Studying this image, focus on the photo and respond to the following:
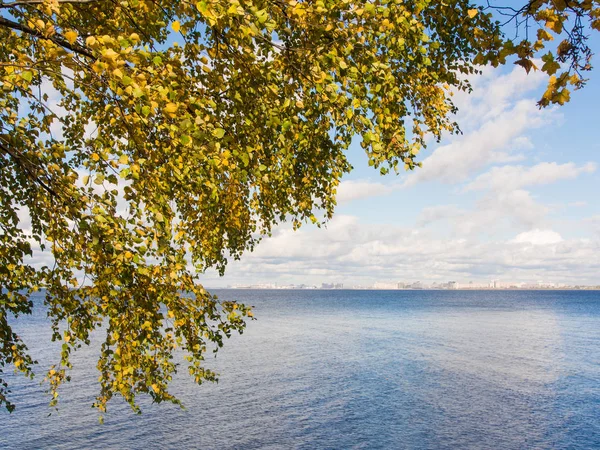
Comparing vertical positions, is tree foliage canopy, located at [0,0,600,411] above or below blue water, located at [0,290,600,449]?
above

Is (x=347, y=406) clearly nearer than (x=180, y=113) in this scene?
No

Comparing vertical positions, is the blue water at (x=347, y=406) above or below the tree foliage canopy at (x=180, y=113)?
below

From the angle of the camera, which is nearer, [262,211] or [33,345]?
[262,211]

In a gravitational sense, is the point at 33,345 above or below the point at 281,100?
below

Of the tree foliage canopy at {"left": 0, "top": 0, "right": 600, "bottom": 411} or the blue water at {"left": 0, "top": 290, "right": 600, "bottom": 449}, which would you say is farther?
the blue water at {"left": 0, "top": 290, "right": 600, "bottom": 449}

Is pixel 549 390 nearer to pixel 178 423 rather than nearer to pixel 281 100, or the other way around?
pixel 178 423

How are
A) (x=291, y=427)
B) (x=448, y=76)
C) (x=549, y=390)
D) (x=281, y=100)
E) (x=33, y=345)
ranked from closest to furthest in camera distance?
(x=281, y=100) < (x=448, y=76) < (x=291, y=427) < (x=549, y=390) < (x=33, y=345)

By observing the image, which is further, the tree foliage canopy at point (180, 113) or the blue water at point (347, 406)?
the blue water at point (347, 406)

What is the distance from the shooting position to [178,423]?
68.9 ft

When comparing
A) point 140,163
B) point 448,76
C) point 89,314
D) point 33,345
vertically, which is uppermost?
point 448,76

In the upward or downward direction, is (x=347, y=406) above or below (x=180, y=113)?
below

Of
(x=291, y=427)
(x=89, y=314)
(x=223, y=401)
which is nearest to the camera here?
(x=89, y=314)

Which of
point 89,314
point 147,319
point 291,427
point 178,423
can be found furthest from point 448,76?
point 178,423

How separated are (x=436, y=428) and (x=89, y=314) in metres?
18.0
